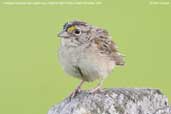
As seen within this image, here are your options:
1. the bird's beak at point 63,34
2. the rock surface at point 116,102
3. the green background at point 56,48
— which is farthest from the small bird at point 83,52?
the green background at point 56,48

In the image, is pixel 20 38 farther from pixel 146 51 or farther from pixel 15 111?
pixel 15 111

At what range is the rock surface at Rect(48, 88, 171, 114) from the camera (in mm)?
8977

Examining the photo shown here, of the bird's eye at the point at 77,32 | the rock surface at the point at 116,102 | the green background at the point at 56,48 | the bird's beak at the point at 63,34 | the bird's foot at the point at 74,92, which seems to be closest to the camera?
the rock surface at the point at 116,102

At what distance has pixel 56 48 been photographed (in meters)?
14.0

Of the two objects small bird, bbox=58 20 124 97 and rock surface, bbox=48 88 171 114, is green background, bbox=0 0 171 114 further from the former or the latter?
rock surface, bbox=48 88 171 114

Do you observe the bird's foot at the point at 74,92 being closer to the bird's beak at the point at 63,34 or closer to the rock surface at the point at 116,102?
the rock surface at the point at 116,102

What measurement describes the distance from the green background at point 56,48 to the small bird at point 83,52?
281 centimetres

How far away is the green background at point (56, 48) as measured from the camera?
14859 mm

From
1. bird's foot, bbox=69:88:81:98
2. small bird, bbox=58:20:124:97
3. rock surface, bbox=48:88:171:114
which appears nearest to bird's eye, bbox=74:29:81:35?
small bird, bbox=58:20:124:97

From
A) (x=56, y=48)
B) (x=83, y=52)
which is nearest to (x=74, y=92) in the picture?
(x=83, y=52)

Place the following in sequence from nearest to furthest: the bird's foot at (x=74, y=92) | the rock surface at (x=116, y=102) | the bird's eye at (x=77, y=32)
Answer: the rock surface at (x=116, y=102), the bird's foot at (x=74, y=92), the bird's eye at (x=77, y=32)

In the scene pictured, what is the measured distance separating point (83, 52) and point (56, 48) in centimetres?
365

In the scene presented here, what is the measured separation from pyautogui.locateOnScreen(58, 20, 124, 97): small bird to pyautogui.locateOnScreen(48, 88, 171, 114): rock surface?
28.2 inches

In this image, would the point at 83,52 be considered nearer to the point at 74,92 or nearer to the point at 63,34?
the point at 63,34
